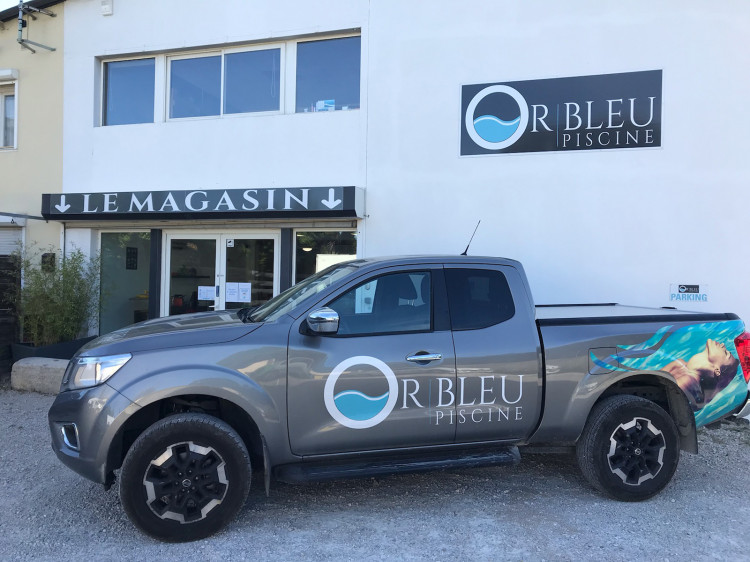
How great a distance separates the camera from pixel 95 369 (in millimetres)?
3768

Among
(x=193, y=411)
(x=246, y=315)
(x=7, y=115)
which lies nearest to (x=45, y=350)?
(x=7, y=115)

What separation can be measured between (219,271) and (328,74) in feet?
11.2

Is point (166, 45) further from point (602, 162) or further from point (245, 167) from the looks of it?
point (602, 162)

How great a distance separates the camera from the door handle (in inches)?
159

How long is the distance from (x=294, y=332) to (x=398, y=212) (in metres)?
4.28

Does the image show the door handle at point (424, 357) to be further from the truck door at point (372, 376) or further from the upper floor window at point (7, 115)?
the upper floor window at point (7, 115)

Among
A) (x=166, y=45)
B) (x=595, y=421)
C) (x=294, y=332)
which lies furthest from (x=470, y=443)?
(x=166, y=45)

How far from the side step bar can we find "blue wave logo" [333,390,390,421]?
0.35m

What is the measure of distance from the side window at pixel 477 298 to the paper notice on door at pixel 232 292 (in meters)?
5.18

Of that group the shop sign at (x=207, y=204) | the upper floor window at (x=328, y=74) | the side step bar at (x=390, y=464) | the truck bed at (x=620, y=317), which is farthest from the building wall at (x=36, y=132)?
the truck bed at (x=620, y=317)

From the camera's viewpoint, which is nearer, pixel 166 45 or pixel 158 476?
pixel 158 476

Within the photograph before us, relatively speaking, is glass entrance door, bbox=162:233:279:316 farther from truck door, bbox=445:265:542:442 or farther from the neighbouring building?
truck door, bbox=445:265:542:442

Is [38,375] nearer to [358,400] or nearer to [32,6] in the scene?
[358,400]

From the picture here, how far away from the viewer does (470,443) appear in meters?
4.17
